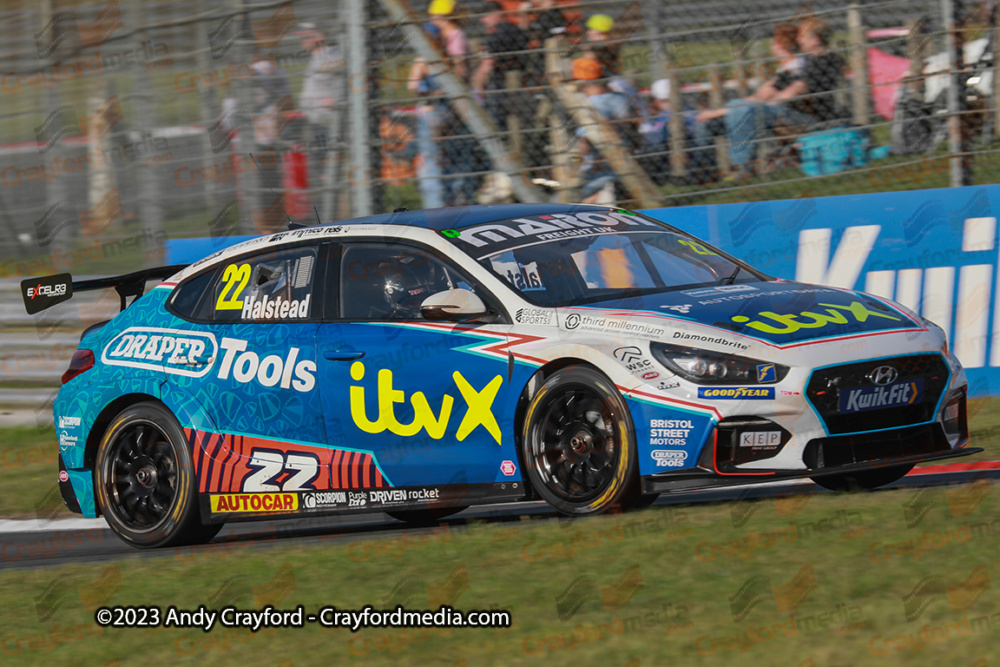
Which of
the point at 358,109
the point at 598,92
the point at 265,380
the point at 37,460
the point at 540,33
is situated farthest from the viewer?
the point at 358,109

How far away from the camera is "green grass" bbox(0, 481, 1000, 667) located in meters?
4.27

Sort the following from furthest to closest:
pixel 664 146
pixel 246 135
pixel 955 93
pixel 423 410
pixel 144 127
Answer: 1. pixel 144 127
2. pixel 246 135
3. pixel 664 146
4. pixel 955 93
5. pixel 423 410

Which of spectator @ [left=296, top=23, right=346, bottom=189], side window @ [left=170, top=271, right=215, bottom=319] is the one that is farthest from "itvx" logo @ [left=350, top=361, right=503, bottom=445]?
spectator @ [left=296, top=23, right=346, bottom=189]

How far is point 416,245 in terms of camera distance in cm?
703

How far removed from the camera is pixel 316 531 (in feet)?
25.6

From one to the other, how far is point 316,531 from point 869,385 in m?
3.28

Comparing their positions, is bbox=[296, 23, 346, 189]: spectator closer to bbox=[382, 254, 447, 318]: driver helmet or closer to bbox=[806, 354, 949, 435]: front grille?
bbox=[382, 254, 447, 318]: driver helmet

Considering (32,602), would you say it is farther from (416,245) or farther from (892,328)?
(892,328)

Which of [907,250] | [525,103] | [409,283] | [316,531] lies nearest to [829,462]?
[409,283]

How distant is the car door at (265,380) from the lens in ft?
23.0

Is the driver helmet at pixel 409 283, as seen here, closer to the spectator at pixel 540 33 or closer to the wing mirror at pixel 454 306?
the wing mirror at pixel 454 306

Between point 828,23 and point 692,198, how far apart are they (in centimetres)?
162

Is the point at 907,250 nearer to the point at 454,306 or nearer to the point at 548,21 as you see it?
the point at 548,21

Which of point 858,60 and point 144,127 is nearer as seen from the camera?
point 858,60
